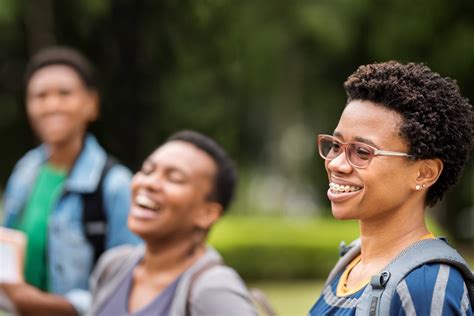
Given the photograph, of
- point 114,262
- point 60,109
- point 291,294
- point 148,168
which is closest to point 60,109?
point 60,109

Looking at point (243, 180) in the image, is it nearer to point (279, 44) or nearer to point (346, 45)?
point (279, 44)

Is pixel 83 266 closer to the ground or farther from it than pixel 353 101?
closer to the ground

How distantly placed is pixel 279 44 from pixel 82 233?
1892 cm

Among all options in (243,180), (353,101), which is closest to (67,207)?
(353,101)

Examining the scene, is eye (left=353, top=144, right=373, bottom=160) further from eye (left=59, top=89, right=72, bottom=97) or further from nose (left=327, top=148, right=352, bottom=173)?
eye (left=59, top=89, right=72, bottom=97)

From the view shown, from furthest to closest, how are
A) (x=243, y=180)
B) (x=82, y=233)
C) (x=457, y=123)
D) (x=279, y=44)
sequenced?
(x=243, y=180)
(x=279, y=44)
(x=82, y=233)
(x=457, y=123)

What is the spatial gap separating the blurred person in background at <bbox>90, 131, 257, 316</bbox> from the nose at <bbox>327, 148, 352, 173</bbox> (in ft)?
3.24

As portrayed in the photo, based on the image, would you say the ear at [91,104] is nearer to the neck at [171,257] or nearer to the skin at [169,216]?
the skin at [169,216]

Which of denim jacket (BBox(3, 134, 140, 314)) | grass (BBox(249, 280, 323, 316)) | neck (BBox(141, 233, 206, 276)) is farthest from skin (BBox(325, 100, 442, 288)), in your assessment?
grass (BBox(249, 280, 323, 316))

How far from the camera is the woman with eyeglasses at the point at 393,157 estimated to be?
2.63 metres

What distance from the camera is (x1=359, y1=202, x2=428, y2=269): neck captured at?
8.85ft

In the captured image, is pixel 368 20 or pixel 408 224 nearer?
pixel 408 224

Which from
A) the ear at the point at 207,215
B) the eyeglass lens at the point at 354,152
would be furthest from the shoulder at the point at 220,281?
the eyeglass lens at the point at 354,152

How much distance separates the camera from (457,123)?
2.66m
